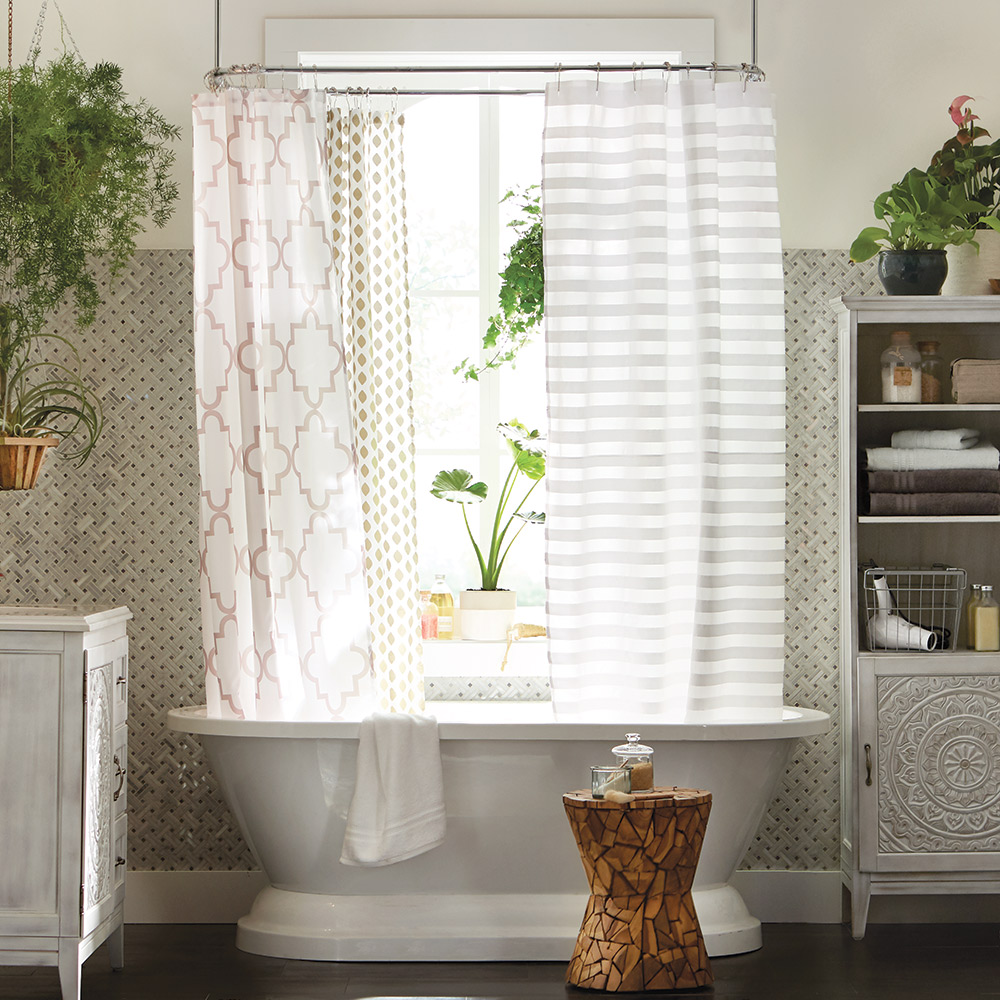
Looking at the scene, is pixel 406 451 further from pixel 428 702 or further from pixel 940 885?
pixel 940 885

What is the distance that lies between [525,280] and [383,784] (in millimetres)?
1575

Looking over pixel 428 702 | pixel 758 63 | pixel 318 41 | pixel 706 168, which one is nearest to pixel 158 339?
pixel 318 41

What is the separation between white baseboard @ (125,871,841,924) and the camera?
3.41 m

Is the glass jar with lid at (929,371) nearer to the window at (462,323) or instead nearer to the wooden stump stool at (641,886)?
the window at (462,323)

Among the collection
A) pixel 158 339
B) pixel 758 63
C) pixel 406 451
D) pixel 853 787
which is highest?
pixel 758 63

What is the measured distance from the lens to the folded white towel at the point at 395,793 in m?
2.88

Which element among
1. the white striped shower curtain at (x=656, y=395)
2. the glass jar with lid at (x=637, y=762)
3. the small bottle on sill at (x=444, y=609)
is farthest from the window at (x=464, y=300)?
the glass jar with lid at (x=637, y=762)

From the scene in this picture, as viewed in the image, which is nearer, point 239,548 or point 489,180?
point 239,548

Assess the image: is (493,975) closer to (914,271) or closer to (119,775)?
(119,775)

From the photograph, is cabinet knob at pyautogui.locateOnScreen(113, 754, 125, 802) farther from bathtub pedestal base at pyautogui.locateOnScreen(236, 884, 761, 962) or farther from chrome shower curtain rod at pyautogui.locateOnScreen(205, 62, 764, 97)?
chrome shower curtain rod at pyautogui.locateOnScreen(205, 62, 764, 97)

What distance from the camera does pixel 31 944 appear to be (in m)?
2.65

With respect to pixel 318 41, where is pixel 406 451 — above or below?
below

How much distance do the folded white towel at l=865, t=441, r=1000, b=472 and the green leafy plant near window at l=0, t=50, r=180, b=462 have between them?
223 centimetres

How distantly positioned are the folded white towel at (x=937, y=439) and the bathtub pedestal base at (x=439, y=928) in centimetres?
141
